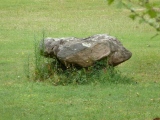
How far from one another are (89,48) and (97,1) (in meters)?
15.8

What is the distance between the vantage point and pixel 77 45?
1004cm

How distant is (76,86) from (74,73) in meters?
0.35

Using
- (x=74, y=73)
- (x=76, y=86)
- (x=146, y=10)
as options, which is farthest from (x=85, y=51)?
(x=146, y=10)

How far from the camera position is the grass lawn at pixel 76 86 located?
7.99m

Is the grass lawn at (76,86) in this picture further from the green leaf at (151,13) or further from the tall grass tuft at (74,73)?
the green leaf at (151,13)

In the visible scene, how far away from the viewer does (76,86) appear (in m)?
9.74

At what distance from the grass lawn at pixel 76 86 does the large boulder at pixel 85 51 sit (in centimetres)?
55

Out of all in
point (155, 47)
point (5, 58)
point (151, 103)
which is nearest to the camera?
point (151, 103)

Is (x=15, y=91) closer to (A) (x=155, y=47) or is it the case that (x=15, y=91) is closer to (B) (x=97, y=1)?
(A) (x=155, y=47)

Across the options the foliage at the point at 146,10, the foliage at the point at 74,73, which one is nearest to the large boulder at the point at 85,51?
the foliage at the point at 74,73

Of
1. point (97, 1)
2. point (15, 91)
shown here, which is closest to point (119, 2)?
point (15, 91)

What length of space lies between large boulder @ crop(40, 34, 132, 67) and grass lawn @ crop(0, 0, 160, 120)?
55 cm

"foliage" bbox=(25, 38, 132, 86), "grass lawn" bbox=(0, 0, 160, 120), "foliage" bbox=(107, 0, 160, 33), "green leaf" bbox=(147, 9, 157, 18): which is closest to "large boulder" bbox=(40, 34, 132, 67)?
"foliage" bbox=(25, 38, 132, 86)

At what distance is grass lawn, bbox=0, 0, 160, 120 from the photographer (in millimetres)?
7992
